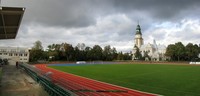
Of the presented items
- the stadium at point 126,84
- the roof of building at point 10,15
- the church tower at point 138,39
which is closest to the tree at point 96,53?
the church tower at point 138,39

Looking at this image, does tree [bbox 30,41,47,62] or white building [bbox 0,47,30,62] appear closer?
white building [bbox 0,47,30,62]

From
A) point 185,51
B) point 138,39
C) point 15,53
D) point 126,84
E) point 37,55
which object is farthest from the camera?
point 138,39

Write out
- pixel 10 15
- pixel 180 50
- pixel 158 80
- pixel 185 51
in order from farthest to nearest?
pixel 185 51 → pixel 180 50 → pixel 158 80 → pixel 10 15

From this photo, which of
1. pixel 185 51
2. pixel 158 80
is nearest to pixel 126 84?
pixel 158 80

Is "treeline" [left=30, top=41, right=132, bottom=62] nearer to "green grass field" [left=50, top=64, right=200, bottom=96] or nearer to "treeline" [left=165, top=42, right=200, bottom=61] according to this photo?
"treeline" [left=165, top=42, right=200, bottom=61]

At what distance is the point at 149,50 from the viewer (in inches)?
4737

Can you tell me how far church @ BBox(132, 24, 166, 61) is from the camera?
11381 centimetres

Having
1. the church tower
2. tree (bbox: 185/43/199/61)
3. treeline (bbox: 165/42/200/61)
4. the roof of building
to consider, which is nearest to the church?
the church tower

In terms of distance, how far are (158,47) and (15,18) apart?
395ft

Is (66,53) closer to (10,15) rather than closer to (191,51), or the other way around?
(191,51)

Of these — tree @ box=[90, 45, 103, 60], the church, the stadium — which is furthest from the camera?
the church

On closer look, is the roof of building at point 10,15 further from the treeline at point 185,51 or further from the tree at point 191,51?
the tree at point 191,51

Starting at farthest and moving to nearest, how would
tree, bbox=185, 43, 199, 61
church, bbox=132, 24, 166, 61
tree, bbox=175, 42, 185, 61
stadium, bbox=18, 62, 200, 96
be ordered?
church, bbox=132, 24, 166, 61 → tree, bbox=175, 42, 185, 61 → tree, bbox=185, 43, 199, 61 → stadium, bbox=18, 62, 200, 96

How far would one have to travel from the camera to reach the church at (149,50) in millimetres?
113812
